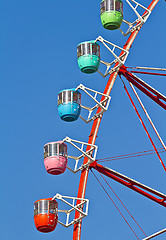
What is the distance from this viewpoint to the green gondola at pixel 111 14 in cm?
4725

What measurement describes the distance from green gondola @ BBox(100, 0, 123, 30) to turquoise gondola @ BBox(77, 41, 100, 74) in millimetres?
1038

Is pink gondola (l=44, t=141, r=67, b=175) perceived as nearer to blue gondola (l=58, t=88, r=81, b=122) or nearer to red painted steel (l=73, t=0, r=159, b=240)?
red painted steel (l=73, t=0, r=159, b=240)

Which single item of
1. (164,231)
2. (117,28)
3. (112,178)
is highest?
(117,28)

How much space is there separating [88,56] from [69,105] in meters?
2.17

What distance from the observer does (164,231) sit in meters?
43.3

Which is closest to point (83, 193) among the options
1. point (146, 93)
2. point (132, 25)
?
point (146, 93)

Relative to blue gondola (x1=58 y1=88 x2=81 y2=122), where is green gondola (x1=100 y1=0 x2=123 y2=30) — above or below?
above

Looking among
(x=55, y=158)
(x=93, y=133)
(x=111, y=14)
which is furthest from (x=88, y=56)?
(x=55, y=158)

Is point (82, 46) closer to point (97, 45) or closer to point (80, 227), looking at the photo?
point (97, 45)

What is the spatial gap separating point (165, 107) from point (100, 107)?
8.73 feet

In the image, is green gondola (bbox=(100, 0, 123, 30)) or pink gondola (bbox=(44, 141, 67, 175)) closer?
pink gondola (bbox=(44, 141, 67, 175))

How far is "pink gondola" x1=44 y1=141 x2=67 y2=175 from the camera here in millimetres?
45969

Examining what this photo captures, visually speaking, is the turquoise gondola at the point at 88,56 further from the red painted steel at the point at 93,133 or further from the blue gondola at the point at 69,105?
the blue gondola at the point at 69,105

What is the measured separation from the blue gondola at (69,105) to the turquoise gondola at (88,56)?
106 cm
